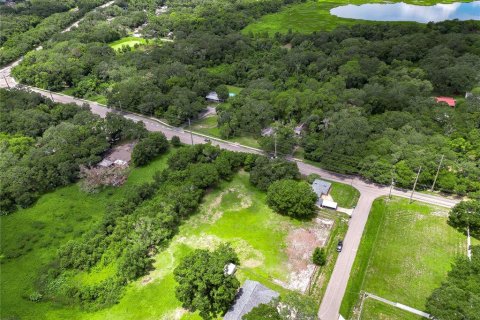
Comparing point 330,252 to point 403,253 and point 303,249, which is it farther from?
point 403,253

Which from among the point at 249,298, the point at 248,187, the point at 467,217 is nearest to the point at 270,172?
the point at 248,187

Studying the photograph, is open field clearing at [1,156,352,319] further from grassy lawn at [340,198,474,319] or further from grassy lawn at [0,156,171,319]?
grassy lawn at [340,198,474,319]

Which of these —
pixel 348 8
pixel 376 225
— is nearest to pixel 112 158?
pixel 376 225

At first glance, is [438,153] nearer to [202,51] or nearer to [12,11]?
[202,51]

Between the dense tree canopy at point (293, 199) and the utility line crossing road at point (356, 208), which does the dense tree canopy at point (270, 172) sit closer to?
the dense tree canopy at point (293, 199)

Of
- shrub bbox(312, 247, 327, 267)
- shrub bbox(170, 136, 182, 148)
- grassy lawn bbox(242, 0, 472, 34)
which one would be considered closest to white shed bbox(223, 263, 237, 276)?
shrub bbox(312, 247, 327, 267)
